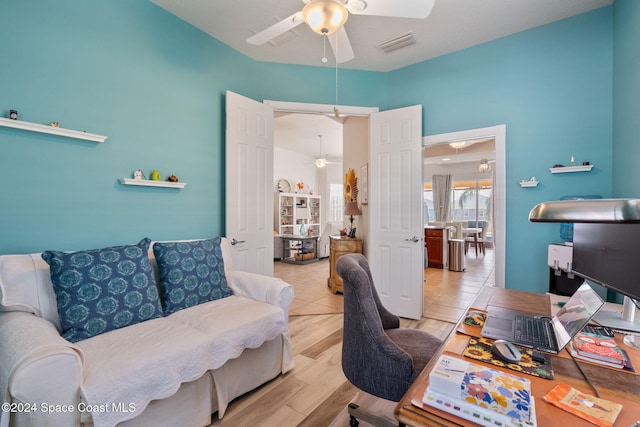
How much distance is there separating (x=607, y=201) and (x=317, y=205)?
8.19m

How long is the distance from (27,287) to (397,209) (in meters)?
3.15

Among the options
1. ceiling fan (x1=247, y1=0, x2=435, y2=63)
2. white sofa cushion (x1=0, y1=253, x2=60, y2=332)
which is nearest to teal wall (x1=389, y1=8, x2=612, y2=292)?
ceiling fan (x1=247, y1=0, x2=435, y2=63)

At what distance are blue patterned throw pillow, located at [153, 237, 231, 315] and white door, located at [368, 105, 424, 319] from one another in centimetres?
191

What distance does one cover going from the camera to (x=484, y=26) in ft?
9.32

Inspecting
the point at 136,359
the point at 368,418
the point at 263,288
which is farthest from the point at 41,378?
the point at 368,418

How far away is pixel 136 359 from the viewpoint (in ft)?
4.60

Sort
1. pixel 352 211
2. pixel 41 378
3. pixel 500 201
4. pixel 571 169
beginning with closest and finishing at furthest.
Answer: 1. pixel 41 378
2. pixel 571 169
3. pixel 500 201
4. pixel 352 211

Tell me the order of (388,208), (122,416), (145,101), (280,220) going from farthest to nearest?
(280,220), (388,208), (145,101), (122,416)

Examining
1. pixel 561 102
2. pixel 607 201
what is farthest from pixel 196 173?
pixel 561 102

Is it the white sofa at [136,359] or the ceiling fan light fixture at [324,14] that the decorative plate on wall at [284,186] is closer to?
the white sofa at [136,359]

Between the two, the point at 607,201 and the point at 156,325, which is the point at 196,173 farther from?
the point at 607,201

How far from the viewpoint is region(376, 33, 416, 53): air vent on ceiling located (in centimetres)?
299

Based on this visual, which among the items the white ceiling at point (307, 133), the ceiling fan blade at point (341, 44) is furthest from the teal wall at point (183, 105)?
the white ceiling at point (307, 133)

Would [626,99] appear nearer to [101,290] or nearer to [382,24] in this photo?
[382,24]
